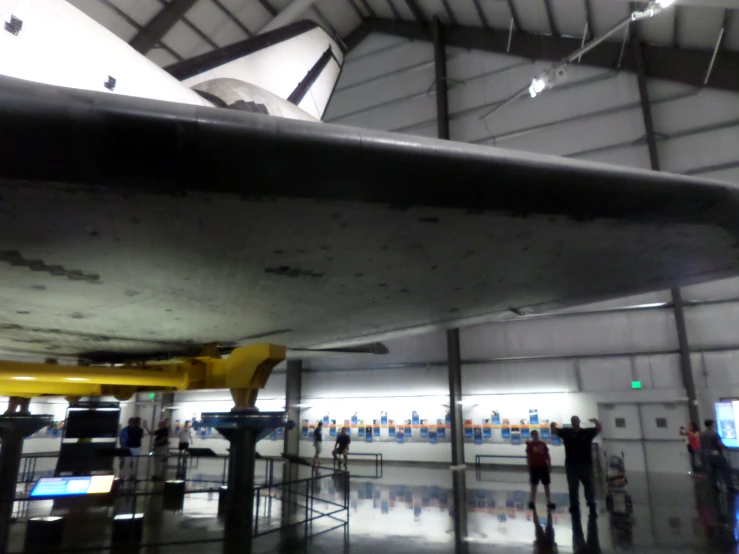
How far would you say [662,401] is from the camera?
587 inches

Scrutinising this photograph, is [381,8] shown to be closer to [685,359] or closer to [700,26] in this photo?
[700,26]

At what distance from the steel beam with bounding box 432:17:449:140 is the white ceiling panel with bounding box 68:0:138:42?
11.1m

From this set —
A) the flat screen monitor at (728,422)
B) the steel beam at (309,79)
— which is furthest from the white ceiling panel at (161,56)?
the flat screen monitor at (728,422)

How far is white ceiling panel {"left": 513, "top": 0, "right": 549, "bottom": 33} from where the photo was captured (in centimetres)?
1727

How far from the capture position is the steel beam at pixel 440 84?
19.9m

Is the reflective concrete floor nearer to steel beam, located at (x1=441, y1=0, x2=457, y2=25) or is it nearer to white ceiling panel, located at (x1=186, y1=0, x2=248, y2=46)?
white ceiling panel, located at (x1=186, y1=0, x2=248, y2=46)

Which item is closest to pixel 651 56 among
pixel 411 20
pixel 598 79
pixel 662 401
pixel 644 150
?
pixel 598 79

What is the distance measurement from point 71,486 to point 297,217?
5.36m

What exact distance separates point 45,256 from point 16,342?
200 inches

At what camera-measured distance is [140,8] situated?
602 inches

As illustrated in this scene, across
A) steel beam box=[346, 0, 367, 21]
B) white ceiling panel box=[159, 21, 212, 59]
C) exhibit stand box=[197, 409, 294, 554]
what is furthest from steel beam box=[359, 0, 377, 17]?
exhibit stand box=[197, 409, 294, 554]

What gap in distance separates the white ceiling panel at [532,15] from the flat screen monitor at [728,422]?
13788 mm

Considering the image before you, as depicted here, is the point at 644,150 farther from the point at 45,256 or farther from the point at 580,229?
the point at 45,256

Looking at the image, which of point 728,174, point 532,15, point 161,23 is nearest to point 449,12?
point 532,15
